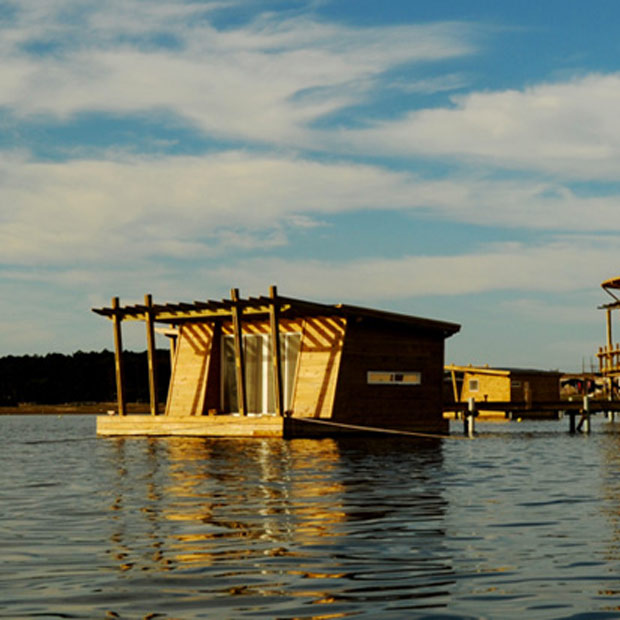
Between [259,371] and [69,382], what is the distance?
104641 mm

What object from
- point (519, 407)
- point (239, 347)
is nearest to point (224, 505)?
point (239, 347)

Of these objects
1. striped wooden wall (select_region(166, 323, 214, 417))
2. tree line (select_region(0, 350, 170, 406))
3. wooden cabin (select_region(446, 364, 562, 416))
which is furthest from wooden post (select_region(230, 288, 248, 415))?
tree line (select_region(0, 350, 170, 406))

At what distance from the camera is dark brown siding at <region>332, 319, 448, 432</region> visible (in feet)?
125

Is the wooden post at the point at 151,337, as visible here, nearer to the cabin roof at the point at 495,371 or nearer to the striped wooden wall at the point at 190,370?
the striped wooden wall at the point at 190,370

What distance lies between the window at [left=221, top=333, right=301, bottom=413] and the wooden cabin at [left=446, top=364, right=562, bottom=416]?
30.9 meters

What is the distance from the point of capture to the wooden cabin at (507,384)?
7200cm

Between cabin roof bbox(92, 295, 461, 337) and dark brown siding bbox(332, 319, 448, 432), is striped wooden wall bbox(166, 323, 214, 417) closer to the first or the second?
cabin roof bbox(92, 295, 461, 337)

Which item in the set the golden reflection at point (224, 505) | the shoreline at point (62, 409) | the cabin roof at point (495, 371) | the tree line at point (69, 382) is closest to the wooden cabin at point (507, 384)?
the cabin roof at point (495, 371)

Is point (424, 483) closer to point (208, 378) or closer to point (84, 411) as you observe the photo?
point (208, 378)

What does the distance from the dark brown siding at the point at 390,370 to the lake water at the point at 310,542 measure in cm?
1493

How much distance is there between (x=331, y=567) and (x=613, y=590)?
2.66 meters

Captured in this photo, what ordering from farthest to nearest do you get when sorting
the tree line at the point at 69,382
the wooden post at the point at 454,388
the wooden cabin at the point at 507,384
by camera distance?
the tree line at the point at 69,382 → the wooden post at the point at 454,388 → the wooden cabin at the point at 507,384

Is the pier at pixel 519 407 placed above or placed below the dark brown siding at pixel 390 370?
below

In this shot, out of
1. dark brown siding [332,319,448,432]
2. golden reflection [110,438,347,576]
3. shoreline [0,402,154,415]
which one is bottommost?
shoreline [0,402,154,415]
